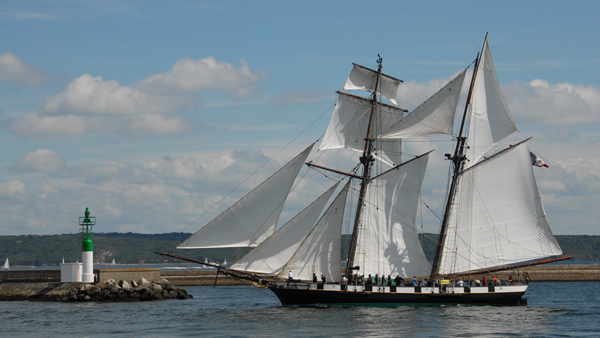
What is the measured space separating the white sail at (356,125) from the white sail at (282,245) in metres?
6.30

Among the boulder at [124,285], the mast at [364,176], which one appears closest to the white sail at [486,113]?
the mast at [364,176]

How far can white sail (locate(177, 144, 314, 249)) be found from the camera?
162 feet

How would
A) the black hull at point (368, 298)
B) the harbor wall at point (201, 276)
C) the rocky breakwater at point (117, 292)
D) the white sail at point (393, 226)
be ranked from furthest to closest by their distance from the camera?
the harbor wall at point (201, 276) → the rocky breakwater at point (117, 292) → the white sail at point (393, 226) → the black hull at point (368, 298)

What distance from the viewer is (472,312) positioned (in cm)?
5072

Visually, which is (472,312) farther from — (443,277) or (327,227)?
(327,227)

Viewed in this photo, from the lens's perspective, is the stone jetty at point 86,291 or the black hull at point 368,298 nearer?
the black hull at point 368,298

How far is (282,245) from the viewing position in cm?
5234

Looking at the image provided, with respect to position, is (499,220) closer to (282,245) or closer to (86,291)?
(282,245)

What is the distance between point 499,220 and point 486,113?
832 centimetres

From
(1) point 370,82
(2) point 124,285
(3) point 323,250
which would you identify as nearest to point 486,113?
(1) point 370,82

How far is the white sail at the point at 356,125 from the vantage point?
191 feet

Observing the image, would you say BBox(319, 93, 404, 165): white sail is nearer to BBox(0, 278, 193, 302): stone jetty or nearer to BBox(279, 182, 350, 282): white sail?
BBox(279, 182, 350, 282): white sail

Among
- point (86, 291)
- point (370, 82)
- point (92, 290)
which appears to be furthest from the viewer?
point (92, 290)

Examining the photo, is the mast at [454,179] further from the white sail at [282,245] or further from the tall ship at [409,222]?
the white sail at [282,245]
